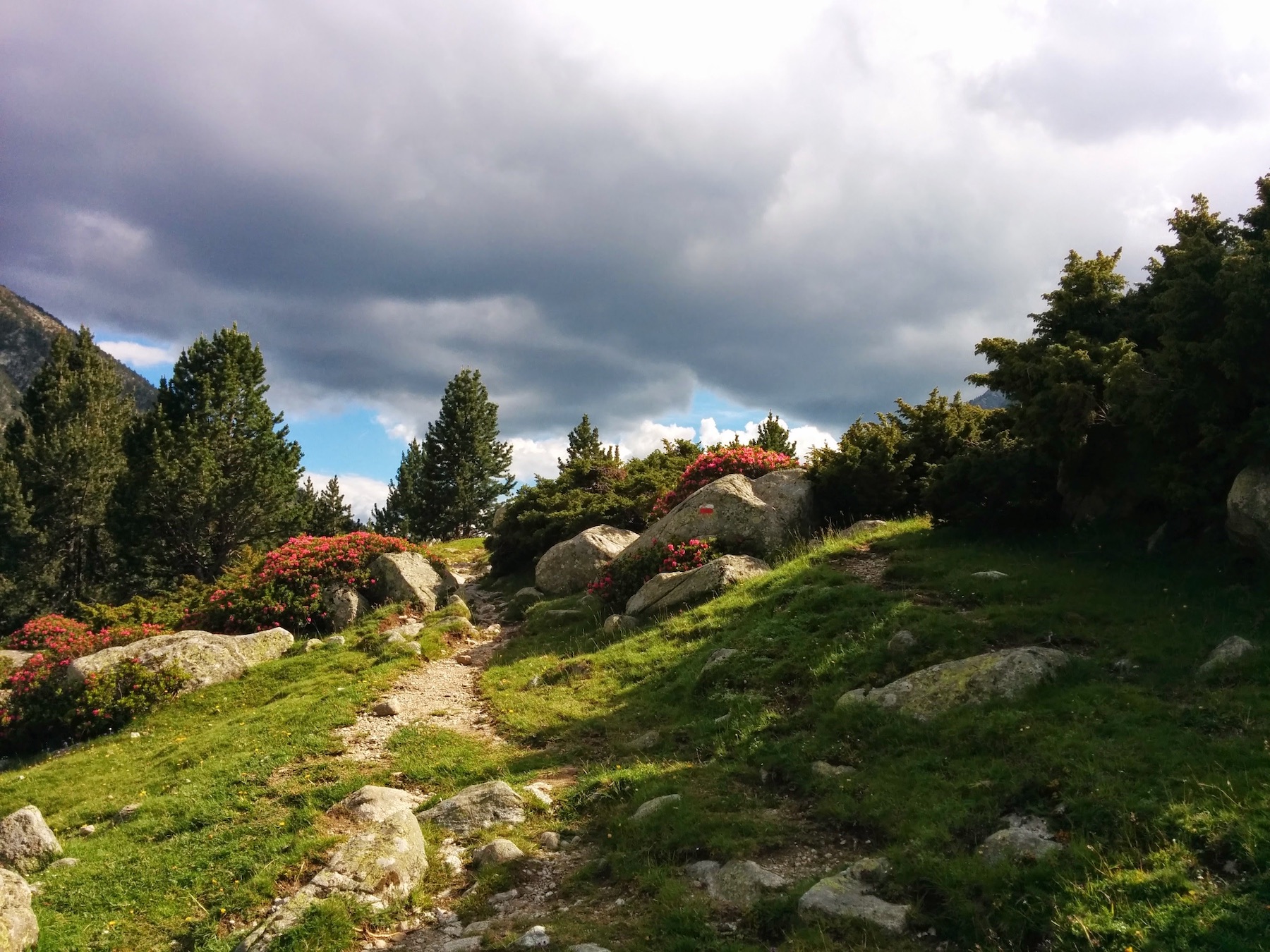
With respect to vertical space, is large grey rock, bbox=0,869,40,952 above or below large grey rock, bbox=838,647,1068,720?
below

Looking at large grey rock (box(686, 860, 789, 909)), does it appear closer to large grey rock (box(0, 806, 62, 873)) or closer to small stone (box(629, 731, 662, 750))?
small stone (box(629, 731, 662, 750))

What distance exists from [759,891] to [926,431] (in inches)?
670

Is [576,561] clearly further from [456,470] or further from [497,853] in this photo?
[456,470]

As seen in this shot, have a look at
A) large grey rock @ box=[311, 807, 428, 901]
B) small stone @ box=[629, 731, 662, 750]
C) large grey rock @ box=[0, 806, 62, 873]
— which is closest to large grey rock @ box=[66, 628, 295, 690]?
large grey rock @ box=[0, 806, 62, 873]

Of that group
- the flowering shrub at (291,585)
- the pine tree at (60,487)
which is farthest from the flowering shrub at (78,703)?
the pine tree at (60,487)

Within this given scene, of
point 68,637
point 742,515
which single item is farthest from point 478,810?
point 68,637

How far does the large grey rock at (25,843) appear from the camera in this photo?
32.3ft

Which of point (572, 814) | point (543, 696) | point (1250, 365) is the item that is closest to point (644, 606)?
point (543, 696)

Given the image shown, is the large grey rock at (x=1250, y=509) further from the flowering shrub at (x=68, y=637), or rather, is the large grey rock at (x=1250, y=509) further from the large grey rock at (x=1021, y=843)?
the flowering shrub at (x=68, y=637)

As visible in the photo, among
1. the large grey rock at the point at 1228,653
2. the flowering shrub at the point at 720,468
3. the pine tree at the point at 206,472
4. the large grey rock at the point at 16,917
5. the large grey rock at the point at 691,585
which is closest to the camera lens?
the large grey rock at the point at 16,917

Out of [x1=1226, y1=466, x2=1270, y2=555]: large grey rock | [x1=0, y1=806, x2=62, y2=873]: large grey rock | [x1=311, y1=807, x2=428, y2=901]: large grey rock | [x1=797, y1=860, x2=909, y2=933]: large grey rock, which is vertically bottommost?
[x1=0, y1=806, x2=62, y2=873]: large grey rock

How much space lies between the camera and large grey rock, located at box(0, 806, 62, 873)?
984 centimetres

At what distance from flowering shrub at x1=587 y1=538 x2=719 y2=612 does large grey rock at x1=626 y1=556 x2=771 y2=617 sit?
75 centimetres

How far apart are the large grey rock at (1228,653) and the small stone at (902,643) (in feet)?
12.0
